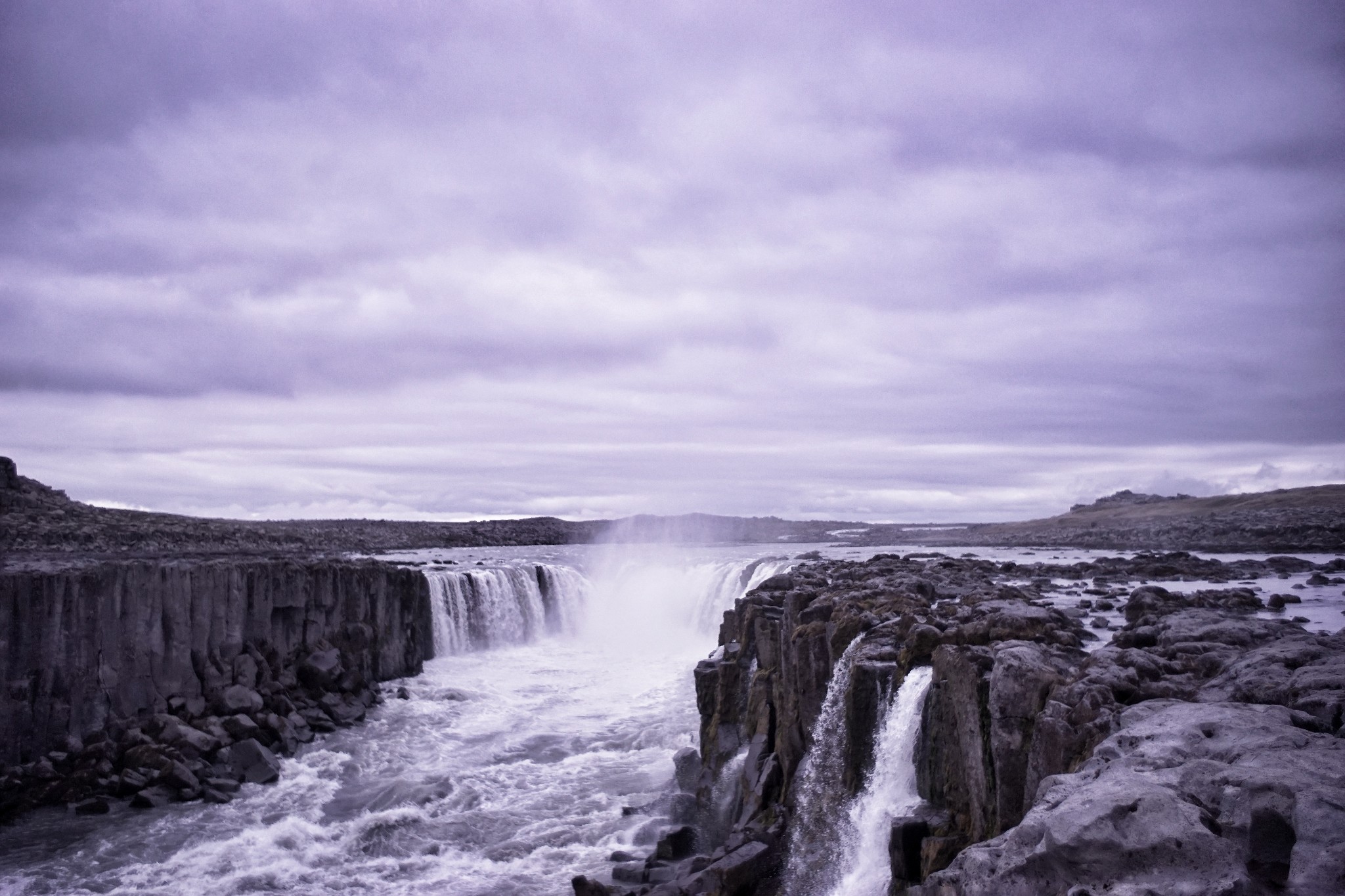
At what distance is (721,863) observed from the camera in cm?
1427

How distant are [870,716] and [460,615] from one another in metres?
31.3

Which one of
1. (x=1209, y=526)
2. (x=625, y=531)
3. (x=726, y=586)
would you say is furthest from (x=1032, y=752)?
(x=625, y=531)

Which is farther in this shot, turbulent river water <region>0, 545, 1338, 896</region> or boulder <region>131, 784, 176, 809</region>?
boulder <region>131, 784, 176, 809</region>

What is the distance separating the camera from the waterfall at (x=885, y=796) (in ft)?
38.9

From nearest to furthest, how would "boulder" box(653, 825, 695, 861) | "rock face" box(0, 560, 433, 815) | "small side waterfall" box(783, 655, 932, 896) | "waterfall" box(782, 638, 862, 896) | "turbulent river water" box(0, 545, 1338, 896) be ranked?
"small side waterfall" box(783, 655, 932, 896) → "waterfall" box(782, 638, 862, 896) → "boulder" box(653, 825, 695, 861) → "turbulent river water" box(0, 545, 1338, 896) → "rock face" box(0, 560, 433, 815)

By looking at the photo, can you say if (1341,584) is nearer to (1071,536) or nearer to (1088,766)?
(1088,766)

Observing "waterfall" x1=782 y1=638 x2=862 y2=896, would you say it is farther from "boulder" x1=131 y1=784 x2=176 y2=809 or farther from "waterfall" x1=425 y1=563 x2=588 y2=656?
"waterfall" x1=425 y1=563 x2=588 y2=656

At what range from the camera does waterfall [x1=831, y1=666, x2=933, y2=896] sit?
1187cm

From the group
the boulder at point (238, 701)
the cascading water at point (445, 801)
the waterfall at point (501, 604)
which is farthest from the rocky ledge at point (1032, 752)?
the waterfall at point (501, 604)

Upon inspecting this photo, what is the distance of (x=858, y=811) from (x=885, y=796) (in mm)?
788

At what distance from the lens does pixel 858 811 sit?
1330 centimetres

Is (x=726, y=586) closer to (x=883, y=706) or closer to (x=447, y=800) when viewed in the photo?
(x=447, y=800)

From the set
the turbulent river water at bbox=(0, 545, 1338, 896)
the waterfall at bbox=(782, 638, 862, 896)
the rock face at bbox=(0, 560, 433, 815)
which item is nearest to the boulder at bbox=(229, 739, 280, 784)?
the rock face at bbox=(0, 560, 433, 815)

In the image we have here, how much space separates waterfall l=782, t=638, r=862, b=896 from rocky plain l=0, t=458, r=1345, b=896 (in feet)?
0.24
